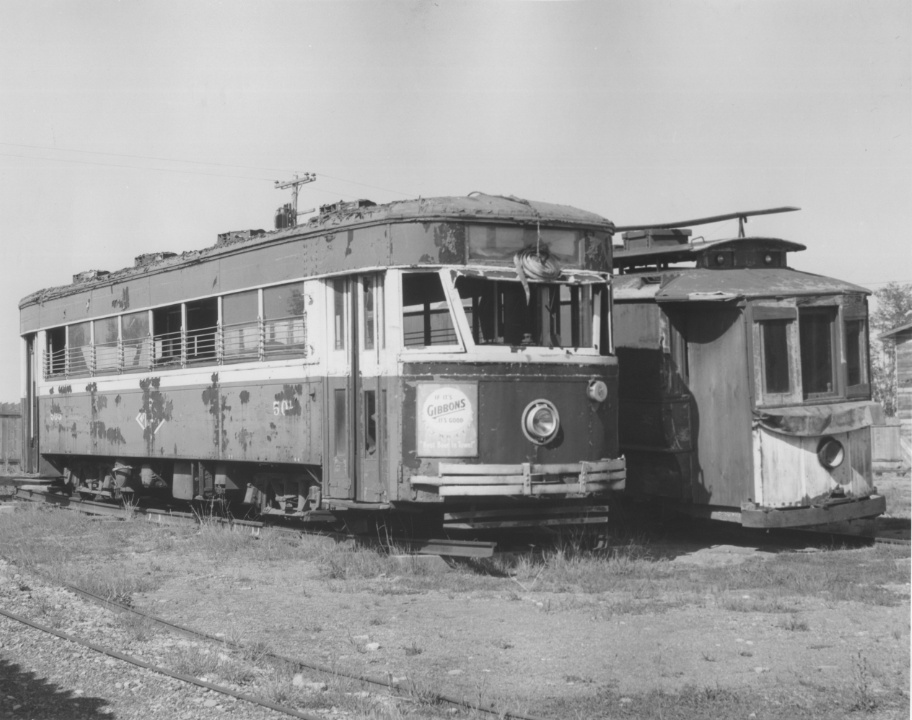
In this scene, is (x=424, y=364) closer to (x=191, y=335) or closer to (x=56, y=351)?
(x=191, y=335)

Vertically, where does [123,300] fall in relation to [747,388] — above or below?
above

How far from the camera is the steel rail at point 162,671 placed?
5.90 metres

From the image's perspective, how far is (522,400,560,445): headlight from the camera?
32.4ft

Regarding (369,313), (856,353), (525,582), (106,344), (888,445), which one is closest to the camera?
(525,582)

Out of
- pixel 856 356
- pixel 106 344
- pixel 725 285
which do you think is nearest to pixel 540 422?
pixel 725 285

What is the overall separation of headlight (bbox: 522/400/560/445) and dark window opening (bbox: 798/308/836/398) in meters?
2.86

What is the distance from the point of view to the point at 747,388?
10930mm

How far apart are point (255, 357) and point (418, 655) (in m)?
5.28

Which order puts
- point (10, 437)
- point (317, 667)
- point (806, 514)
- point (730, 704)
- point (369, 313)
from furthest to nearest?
point (10, 437) < point (806, 514) < point (369, 313) < point (317, 667) < point (730, 704)

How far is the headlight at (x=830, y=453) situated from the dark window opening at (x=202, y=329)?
6.65 m

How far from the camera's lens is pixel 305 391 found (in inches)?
426

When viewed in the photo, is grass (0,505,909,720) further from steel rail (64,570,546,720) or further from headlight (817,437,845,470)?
headlight (817,437,845,470)

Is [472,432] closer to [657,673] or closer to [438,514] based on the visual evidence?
[438,514]

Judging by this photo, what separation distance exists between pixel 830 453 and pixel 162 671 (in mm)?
7218
